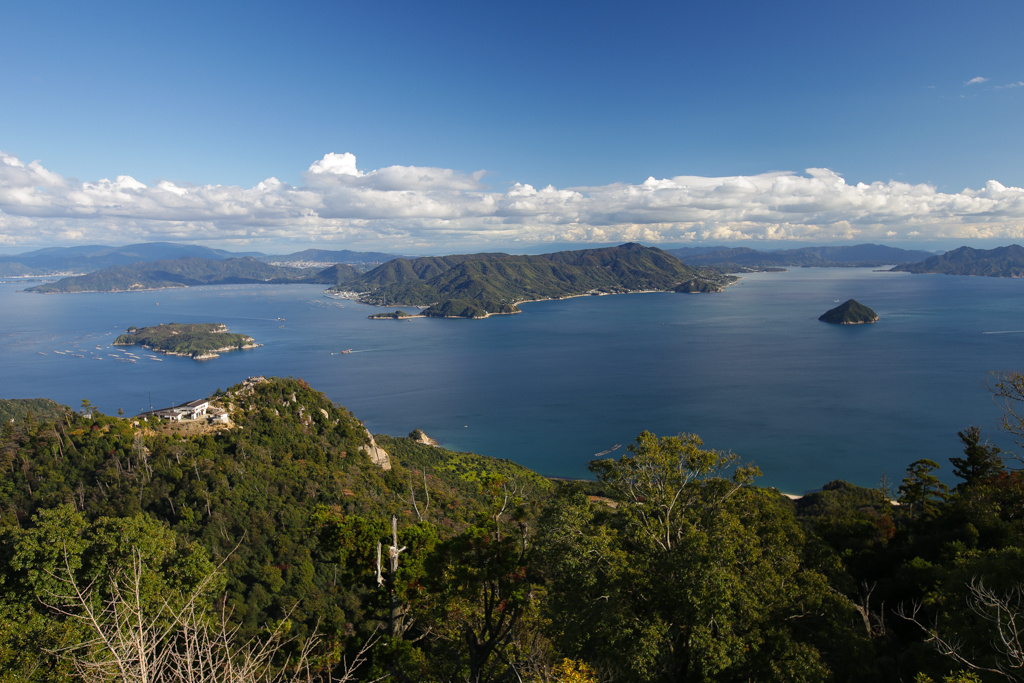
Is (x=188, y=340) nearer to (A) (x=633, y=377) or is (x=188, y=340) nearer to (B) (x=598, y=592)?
(A) (x=633, y=377)

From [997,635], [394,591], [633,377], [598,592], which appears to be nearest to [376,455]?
[394,591]

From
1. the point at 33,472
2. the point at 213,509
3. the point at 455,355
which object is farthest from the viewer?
the point at 455,355

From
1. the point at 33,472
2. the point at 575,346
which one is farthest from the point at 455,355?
the point at 33,472

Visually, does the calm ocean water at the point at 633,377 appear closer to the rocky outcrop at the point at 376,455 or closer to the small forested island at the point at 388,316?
the rocky outcrop at the point at 376,455

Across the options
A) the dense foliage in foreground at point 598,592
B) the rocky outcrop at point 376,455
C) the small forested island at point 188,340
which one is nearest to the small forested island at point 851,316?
the dense foliage in foreground at point 598,592

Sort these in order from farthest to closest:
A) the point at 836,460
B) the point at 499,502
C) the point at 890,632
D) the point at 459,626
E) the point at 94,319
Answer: the point at 94,319 < the point at 836,460 < the point at 890,632 < the point at 499,502 < the point at 459,626

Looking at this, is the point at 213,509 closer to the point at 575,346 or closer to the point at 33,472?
the point at 33,472
